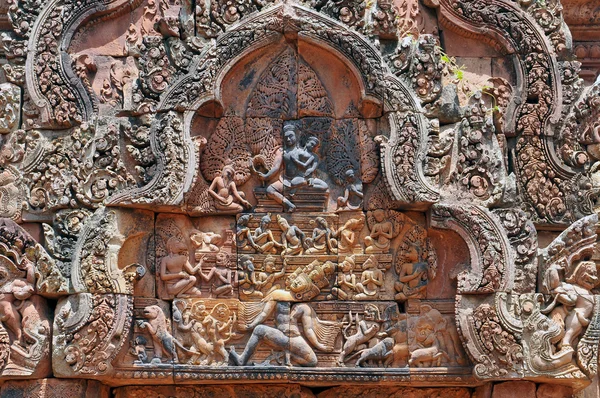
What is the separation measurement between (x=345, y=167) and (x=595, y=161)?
1.96 metres

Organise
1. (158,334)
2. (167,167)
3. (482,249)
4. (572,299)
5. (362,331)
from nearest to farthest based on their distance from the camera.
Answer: (572,299) < (482,249) < (167,167) < (158,334) < (362,331)

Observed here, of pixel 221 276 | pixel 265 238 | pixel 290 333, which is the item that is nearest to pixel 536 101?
pixel 265 238

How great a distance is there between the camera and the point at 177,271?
367 inches

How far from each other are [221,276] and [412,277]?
1495mm

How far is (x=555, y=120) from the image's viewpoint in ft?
30.7

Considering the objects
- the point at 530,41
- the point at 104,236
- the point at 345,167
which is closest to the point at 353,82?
the point at 345,167

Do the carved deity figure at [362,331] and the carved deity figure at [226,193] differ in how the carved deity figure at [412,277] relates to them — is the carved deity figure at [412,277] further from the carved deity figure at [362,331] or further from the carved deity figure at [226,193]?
the carved deity figure at [226,193]

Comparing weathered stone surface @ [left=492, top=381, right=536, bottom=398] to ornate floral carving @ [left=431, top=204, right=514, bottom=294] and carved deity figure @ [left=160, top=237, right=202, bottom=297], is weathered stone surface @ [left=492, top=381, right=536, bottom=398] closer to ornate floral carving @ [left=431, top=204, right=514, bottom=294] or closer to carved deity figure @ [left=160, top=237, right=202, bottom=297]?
ornate floral carving @ [left=431, top=204, right=514, bottom=294]

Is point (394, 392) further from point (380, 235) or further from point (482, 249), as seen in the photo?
point (482, 249)

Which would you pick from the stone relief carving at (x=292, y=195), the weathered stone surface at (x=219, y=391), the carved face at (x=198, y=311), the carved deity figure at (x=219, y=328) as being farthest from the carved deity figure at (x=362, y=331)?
the carved face at (x=198, y=311)

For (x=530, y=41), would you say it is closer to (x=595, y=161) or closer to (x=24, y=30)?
(x=595, y=161)

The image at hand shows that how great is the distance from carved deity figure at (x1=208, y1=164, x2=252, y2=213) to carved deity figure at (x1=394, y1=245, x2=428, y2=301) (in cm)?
134

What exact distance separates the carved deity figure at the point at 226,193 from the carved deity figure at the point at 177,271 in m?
0.45

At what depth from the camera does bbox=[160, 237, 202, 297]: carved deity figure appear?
9305 millimetres
